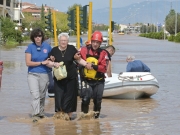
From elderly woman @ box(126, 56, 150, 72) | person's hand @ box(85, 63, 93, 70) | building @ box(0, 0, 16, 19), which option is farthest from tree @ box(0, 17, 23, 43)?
person's hand @ box(85, 63, 93, 70)

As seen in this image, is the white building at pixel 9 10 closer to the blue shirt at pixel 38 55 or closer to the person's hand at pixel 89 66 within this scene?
the blue shirt at pixel 38 55

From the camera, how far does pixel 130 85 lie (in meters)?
13.9

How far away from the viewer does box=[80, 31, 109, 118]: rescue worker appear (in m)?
9.91

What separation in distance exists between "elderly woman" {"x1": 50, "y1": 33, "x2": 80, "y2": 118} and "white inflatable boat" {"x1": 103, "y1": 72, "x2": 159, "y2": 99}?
371 centimetres

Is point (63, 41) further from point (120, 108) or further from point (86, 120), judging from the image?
point (120, 108)

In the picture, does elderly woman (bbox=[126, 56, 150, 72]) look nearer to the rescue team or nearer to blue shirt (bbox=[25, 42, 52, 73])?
the rescue team

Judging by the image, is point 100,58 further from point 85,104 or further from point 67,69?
point 85,104

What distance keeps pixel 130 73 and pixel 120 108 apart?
1457mm

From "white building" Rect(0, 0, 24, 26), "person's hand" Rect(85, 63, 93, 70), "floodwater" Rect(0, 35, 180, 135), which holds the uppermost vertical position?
"white building" Rect(0, 0, 24, 26)

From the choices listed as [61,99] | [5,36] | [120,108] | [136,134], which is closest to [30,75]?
[61,99]

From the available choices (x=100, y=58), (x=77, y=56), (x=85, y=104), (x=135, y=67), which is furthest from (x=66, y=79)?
(x=135, y=67)

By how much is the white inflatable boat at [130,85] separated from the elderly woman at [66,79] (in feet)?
12.2

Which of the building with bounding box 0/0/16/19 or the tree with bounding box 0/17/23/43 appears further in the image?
the building with bounding box 0/0/16/19

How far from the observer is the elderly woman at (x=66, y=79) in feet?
32.9
